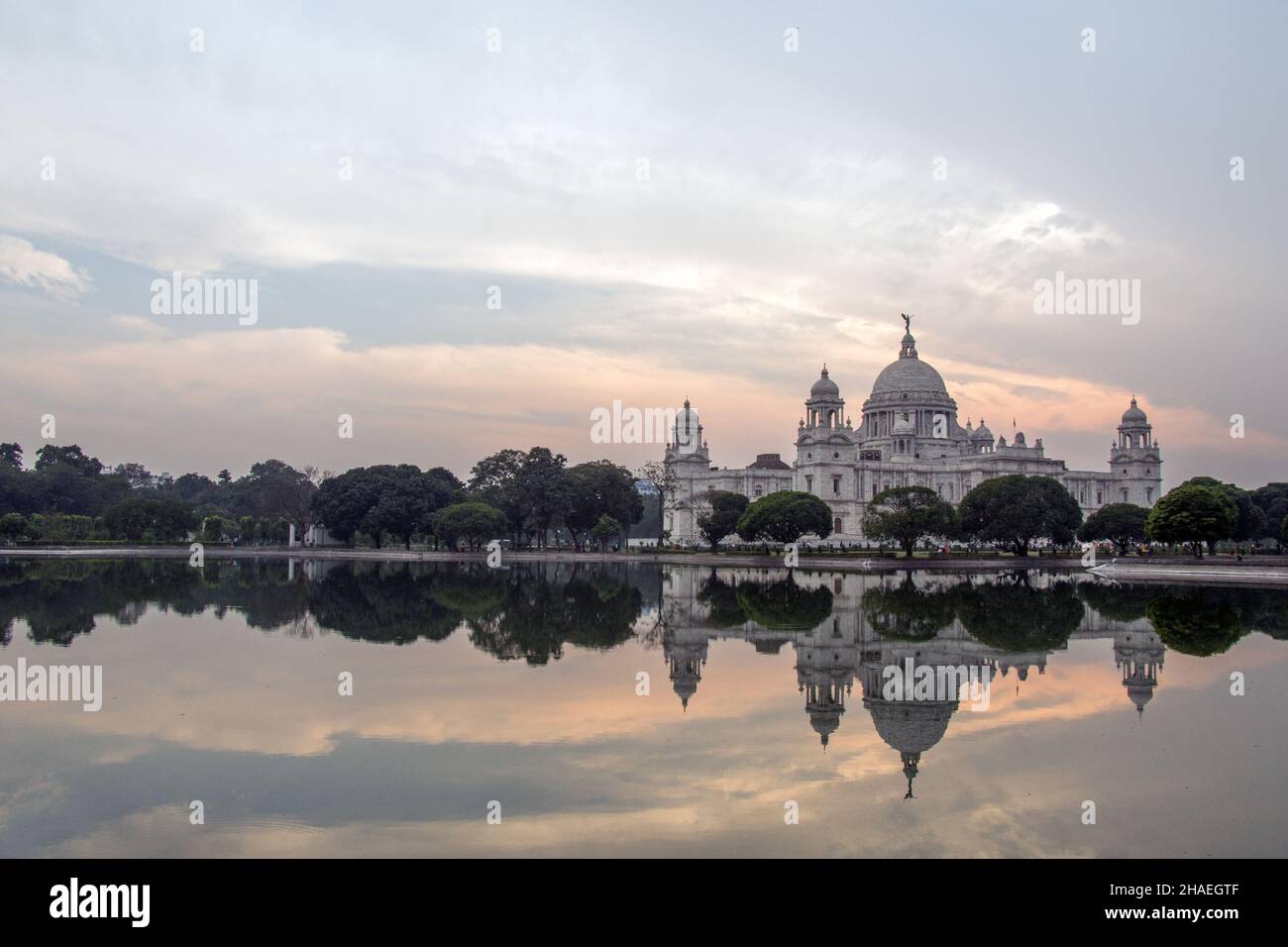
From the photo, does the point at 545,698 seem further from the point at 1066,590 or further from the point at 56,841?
the point at 1066,590

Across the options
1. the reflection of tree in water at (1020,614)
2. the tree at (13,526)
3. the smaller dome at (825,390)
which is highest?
the smaller dome at (825,390)

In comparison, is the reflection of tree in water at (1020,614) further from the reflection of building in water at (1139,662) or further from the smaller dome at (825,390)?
the smaller dome at (825,390)

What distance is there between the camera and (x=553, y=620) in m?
28.6

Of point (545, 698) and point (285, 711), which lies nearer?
point (285, 711)

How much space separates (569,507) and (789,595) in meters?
44.3

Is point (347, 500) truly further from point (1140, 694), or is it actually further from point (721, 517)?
point (1140, 694)

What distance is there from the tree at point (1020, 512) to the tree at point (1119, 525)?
13.5 feet

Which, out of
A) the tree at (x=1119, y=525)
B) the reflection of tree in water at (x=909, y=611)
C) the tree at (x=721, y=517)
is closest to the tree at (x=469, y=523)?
the tree at (x=721, y=517)

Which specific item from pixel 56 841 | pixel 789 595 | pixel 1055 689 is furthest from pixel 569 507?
pixel 56 841

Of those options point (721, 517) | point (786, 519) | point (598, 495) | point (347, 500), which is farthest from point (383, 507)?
point (786, 519)

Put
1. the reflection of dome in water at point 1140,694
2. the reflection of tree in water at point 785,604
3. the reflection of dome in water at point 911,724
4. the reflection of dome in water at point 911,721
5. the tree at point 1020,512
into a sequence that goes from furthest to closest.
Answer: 1. the tree at point 1020,512
2. the reflection of tree in water at point 785,604
3. the reflection of dome in water at point 1140,694
4. the reflection of dome in water at point 911,721
5. the reflection of dome in water at point 911,724

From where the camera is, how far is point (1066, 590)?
4219 centimetres

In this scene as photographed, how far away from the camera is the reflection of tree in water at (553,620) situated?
75.8 ft
